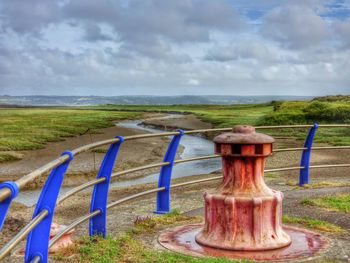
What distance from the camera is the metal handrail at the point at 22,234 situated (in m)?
3.24

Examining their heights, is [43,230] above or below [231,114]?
above

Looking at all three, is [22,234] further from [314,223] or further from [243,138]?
[314,223]

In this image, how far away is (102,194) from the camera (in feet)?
20.6

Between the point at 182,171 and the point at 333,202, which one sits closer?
the point at 333,202

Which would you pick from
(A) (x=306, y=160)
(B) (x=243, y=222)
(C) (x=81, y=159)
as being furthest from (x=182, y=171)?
(B) (x=243, y=222)

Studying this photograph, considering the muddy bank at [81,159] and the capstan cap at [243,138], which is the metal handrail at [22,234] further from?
the muddy bank at [81,159]

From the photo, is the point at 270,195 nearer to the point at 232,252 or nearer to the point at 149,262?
the point at 232,252

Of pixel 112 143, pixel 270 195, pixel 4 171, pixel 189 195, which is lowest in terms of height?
pixel 4 171

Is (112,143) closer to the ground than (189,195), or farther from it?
farther from it

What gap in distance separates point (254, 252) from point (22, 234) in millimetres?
2860

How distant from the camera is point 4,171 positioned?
23203mm

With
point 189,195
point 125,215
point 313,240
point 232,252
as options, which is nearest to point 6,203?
point 232,252

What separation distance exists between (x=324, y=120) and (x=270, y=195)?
41812 millimetres

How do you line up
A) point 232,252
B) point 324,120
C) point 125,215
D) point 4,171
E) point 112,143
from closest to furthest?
1. point 232,252
2. point 112,143
3. point 125,215
4. point 4,171
5. point 324,120
